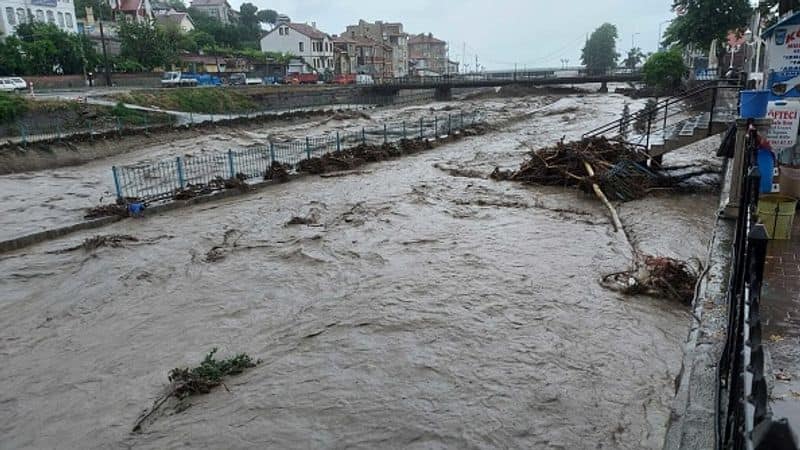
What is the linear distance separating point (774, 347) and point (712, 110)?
10.7m

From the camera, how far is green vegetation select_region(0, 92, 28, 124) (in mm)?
31125

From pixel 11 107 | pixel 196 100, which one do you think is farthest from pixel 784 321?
pixel 196 100

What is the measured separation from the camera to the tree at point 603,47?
141 m

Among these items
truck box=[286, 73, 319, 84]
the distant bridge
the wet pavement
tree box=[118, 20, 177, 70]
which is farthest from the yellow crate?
truck box=[286, 73, 319, 84]

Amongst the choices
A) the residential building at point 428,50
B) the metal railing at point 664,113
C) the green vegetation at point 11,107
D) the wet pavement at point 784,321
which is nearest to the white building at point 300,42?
the green vegetation at point 11,107

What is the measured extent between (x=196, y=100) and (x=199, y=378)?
44258 mm

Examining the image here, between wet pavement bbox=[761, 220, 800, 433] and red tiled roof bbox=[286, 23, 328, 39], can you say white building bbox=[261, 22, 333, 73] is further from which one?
wet pavement bbox=[761, 220, 800, 433]

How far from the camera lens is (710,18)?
43.0 metres

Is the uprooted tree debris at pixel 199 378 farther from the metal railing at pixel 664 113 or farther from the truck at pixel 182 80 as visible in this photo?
the truck at pixel 182 80

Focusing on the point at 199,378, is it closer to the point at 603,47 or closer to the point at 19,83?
the point at 19,83

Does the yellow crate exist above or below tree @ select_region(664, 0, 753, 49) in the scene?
→ below

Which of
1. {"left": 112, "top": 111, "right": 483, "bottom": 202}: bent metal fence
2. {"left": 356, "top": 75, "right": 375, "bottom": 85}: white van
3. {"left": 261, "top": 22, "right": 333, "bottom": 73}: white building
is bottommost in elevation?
{"left": 112, "top": 111, "right": 483, "bottom": 202}: bent metal fence

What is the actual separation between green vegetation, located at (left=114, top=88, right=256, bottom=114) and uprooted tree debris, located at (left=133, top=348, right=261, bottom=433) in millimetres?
38842

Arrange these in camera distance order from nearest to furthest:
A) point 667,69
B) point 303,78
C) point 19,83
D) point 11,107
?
point 11,107
point 19,83
point 667,69
point 303,78
